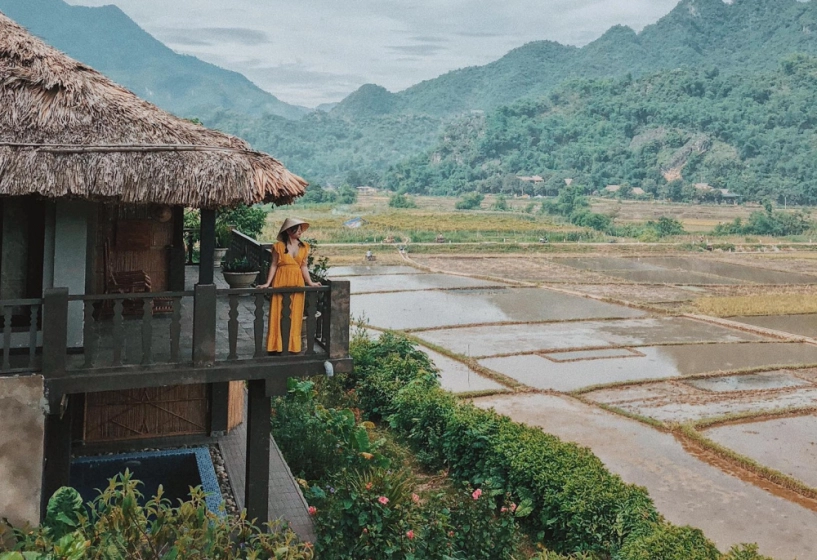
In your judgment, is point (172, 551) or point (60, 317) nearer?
point (172, 551)

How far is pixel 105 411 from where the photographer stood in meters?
8.48

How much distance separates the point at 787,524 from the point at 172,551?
7067 mm

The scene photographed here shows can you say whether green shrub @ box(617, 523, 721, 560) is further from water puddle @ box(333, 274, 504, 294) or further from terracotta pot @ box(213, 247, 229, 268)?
water puddle @ box(333, 274, 504, 294)

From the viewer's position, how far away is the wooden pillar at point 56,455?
629cm

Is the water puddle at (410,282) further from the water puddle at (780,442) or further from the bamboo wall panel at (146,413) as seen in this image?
the bamboo wall panel at (146,413)

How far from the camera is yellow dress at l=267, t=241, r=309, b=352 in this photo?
20.6 feet

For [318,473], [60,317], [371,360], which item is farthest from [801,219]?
[60,317]

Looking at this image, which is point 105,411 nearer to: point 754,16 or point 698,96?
point 698,96

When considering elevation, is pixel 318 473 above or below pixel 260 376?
below

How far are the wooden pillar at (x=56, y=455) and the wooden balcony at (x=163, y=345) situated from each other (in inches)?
28.1

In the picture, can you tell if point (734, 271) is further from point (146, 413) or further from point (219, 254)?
point (146, 413)

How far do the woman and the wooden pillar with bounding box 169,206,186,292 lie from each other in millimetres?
1936

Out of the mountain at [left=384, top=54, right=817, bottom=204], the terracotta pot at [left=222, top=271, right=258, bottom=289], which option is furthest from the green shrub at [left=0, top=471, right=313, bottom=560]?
the mountain at [left=384, top=54, right=817, bottom=204]

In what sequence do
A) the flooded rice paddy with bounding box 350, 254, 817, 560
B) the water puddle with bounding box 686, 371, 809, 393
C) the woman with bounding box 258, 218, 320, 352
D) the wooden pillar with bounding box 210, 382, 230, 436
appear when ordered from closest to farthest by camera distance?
the woman with bounding box 258, 218, 320, 352 → the wooden pillar with bounding box 210, 382, 230, 436 → the flooded rice paddy with bounding box 350, 254, 817, 560 → the water puddle with bounding box 686, 371, 809, 393
